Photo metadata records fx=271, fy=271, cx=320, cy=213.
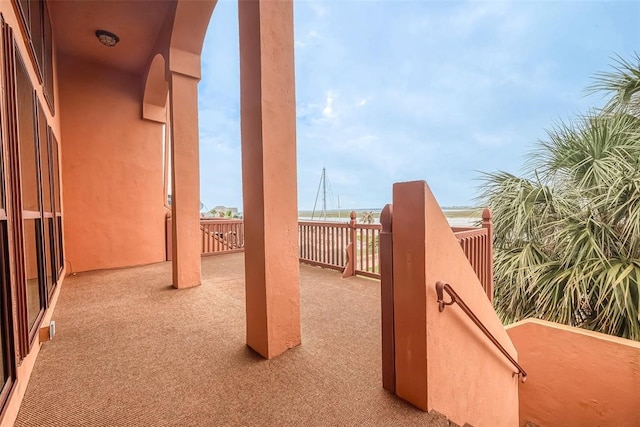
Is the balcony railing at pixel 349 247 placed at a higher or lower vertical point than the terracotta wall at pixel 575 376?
higher

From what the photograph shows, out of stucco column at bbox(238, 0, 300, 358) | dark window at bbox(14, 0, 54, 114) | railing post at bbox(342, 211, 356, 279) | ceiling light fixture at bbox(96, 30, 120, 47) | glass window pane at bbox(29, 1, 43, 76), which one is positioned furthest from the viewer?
railing post at bbox(342, 211, 356, 279)

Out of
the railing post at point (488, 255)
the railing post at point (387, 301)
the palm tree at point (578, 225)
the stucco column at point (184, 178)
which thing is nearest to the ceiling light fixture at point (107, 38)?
the stucco column at point (184, 178)

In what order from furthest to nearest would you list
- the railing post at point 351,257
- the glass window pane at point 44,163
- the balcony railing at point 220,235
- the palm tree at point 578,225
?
the balcony railing at point 220,235
the railing post at point 351,257
the palm tree at point 578,225
the glass window pane at point 44,163

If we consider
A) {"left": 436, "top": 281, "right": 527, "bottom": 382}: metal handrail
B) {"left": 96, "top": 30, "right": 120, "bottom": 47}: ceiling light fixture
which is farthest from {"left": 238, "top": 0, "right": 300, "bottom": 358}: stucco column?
{"left": 96, "top": 30, "right": 120, "bottom": 47}: ceiling light fixture

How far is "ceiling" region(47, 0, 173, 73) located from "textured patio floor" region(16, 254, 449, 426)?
364cm

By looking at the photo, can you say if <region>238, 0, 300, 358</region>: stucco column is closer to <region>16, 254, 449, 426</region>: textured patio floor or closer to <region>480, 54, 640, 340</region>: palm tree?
<region>16, 254, 449, 426</region>: textured patio floor

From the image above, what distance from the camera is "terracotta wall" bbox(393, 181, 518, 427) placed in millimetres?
1404

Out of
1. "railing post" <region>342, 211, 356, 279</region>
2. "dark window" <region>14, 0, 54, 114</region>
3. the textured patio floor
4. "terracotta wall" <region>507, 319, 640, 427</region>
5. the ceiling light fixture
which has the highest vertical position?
the ceiling light fixture

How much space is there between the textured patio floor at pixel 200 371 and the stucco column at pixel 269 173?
0.87 feet

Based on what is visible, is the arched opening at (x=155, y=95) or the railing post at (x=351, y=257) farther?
the arched opening at (x=155, y=95)

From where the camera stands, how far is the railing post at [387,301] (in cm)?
156

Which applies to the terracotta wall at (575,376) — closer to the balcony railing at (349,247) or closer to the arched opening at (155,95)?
the balcony railing at (349,247)

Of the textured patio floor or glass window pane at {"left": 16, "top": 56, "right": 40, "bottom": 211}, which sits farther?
glass window pane at {"left": 16, "top": 56, "right": 40, "bottom": 211}

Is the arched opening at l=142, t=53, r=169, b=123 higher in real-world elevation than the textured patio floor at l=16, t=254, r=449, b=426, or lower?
higher
